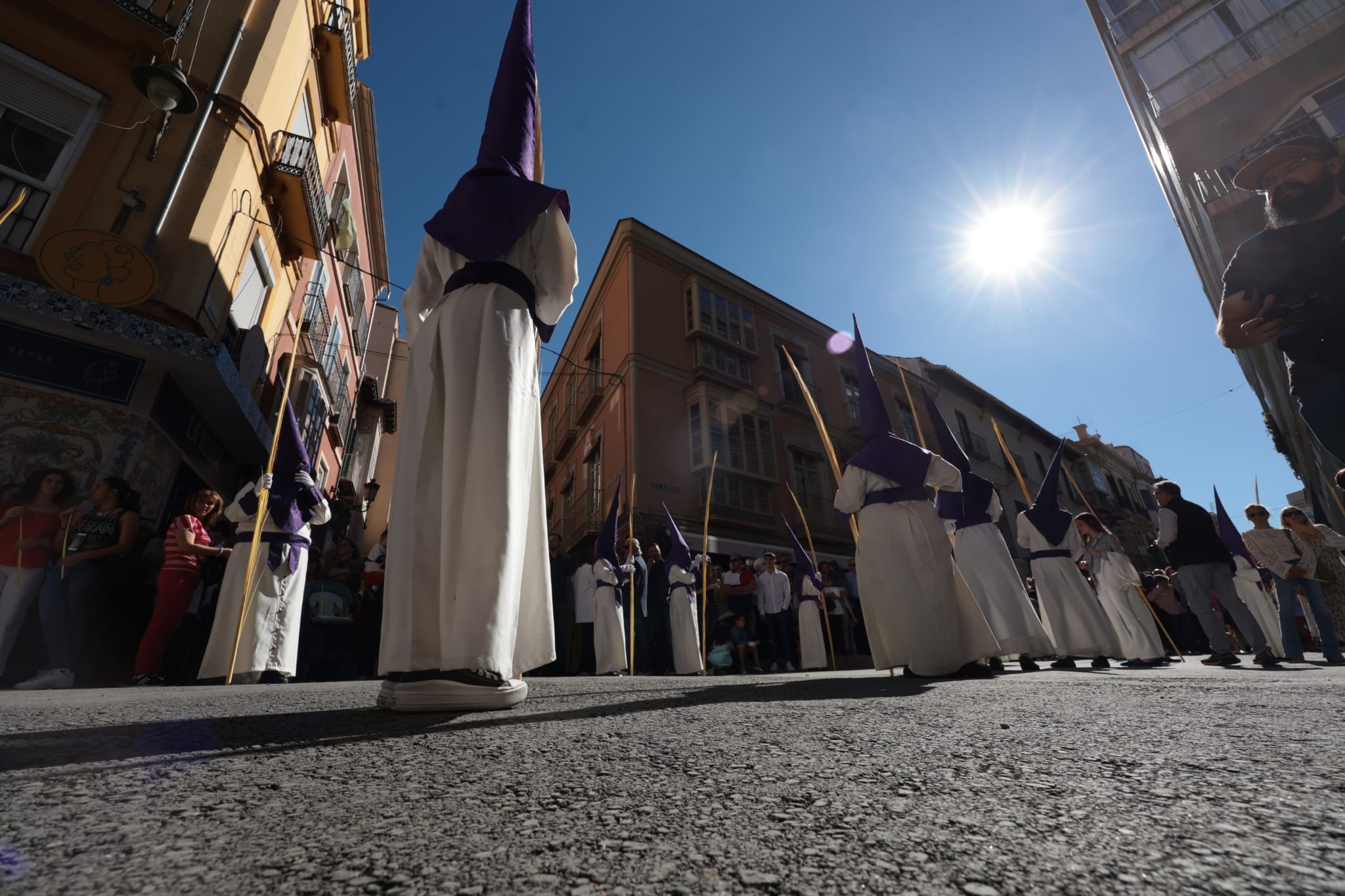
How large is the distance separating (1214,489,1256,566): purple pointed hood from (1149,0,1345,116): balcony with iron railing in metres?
8.39

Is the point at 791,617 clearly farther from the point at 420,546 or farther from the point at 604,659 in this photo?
the point at 420,546

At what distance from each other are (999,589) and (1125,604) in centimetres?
248

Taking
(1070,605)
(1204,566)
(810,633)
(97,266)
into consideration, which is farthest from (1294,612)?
(97,266)

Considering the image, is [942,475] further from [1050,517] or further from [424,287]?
[424,287]

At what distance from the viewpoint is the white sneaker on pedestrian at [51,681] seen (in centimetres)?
396

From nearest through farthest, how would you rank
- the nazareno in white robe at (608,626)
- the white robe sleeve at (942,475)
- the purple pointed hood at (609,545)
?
the white robe sleeve at (942,475) < the nazareno in white robe at (608,626) < the purple pointed hood at (609,545)

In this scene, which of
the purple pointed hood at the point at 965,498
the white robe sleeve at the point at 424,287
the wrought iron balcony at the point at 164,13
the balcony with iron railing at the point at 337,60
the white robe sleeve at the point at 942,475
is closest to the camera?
the white robe sleeve at the point at 424,287

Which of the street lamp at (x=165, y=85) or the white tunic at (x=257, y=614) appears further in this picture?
the street lamp at (x=165, y=85)

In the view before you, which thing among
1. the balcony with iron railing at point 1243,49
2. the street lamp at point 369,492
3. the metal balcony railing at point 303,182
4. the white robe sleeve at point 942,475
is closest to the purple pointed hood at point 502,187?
the white robe sleeve at point 942,475

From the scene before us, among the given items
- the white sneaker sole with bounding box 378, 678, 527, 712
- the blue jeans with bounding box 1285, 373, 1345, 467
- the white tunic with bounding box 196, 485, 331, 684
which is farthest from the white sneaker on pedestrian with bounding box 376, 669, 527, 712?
the blue jeans with bounding box 1285, 373, 1345, 467

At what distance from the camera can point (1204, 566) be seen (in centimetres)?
539

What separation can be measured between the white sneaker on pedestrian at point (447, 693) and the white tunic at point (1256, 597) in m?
8.02

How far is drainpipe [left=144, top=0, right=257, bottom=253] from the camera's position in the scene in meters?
6.87

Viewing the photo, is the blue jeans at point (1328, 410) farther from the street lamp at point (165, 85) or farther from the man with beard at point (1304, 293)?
the street lamp at point (165, 85)
